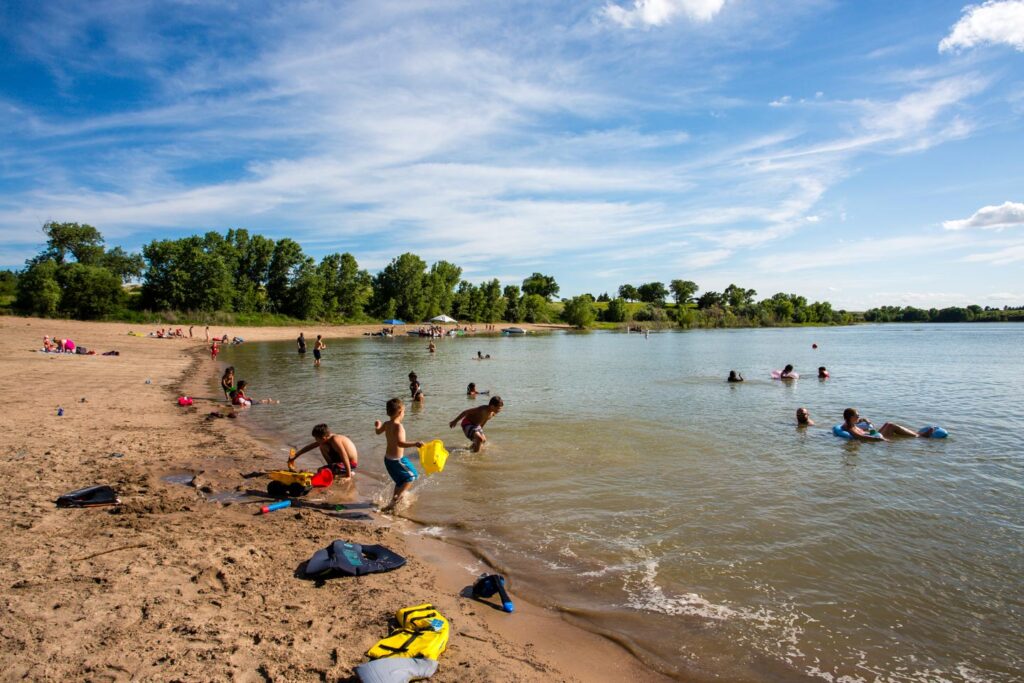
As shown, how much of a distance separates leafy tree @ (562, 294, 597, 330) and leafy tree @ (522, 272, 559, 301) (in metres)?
49.1

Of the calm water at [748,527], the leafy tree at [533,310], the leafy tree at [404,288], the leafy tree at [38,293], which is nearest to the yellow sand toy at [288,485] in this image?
the calm water at [748,527]

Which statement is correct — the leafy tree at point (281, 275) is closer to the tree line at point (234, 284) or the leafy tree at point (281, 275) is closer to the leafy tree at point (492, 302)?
the tree line at point (234, 284)

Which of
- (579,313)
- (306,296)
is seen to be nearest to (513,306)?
(579,313)

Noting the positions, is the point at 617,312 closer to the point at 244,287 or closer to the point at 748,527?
the point at 244,287

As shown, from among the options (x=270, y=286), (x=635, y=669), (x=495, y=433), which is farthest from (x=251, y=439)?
(x=270, y=286)

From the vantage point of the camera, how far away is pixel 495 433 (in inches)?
625

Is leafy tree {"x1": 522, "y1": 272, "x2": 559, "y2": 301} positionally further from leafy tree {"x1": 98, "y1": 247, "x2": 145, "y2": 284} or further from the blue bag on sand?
the blue bag on sand

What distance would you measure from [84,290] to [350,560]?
245ft

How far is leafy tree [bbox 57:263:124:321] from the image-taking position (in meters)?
62.2

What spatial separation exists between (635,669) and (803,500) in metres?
6.62

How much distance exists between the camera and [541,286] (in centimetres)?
18750

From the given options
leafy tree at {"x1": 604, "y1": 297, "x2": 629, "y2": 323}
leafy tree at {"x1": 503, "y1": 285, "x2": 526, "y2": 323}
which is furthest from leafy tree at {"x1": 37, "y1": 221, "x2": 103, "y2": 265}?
leafy tree at {"x1": 604, "y1": 297, "x2": 629, "y2": 323}

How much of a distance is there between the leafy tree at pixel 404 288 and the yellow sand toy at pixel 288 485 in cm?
9869

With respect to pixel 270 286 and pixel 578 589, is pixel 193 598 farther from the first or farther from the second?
pixel 270 286
